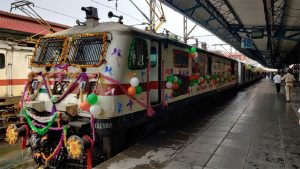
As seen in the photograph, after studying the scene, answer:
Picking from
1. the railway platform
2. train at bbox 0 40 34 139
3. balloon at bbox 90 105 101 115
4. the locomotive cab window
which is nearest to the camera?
balloon at bbox 90 105 101 115

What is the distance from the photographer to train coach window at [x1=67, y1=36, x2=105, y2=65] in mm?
5926

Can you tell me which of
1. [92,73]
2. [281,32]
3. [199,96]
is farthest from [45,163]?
[281,32]

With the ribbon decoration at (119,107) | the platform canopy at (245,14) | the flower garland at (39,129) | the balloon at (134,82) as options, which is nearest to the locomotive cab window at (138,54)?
the balloon at (134,82)

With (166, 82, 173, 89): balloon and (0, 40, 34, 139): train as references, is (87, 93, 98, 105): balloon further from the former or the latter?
(0, 40, 34, 139): train

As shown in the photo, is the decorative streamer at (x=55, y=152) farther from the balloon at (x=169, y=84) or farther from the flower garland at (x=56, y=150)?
the balloon at (x=169, y=84)

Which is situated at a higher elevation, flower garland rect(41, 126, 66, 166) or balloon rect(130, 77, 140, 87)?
balloon rect(130, 77, 140, 87)

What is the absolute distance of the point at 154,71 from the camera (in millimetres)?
7391

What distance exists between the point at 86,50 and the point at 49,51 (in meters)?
1.36

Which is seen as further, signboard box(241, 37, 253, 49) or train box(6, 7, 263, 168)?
signboard box(241, 37, 253, 49)

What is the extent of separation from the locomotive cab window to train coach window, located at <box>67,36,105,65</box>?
0.71 m

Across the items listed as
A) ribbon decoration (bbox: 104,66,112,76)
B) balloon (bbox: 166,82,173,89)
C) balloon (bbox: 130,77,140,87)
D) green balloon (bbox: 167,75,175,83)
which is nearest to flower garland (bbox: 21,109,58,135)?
ribbon decoration (bbox: 104,66,112,76)

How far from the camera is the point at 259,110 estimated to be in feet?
40.4

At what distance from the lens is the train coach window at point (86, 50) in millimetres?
5926

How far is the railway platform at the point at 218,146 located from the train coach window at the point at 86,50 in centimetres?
231
